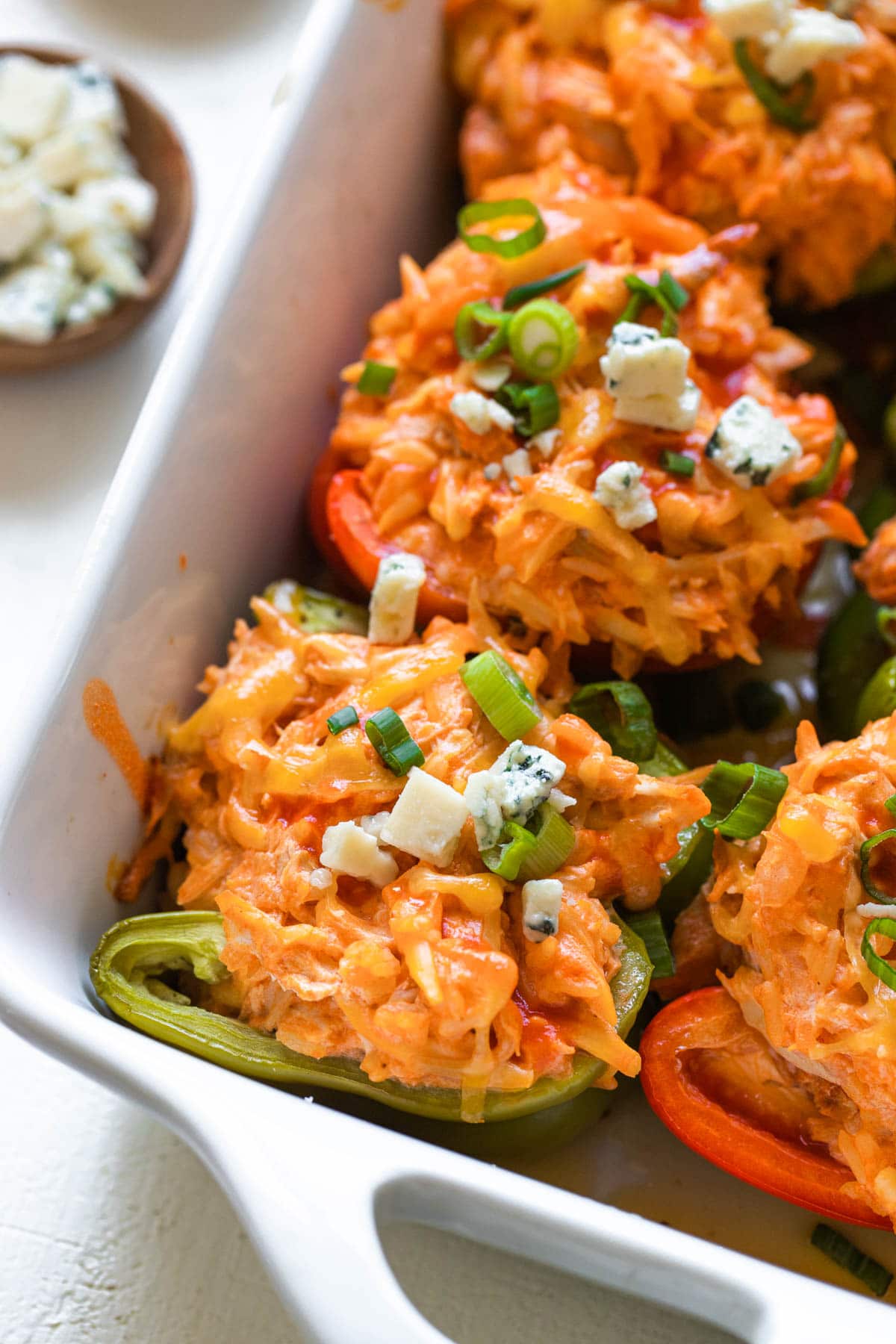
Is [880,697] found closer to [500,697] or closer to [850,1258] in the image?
[500,697]

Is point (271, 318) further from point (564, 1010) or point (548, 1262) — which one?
point (548, 1262)

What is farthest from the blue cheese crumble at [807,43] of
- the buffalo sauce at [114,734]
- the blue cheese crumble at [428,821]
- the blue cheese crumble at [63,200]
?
the buffalo sauce at [114,734]

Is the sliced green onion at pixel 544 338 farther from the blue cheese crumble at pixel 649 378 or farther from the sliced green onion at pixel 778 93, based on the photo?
the sliced green onion at pixel 778 93

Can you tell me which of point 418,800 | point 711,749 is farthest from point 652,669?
point 418,800

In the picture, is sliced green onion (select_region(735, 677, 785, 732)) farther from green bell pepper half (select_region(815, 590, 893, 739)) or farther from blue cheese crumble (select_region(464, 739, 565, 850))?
blue cheese crumble (select_region(464, 739, 565, 850))

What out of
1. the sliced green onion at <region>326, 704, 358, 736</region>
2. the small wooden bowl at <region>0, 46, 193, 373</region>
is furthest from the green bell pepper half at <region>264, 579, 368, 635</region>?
the small wooden bowl at <region>0, 46, 193, 373</region>

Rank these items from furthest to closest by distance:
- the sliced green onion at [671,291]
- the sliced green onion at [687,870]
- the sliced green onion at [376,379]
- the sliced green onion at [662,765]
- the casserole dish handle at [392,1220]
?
the sliced green onion at [376,379] → the sliced green onion at [671,291] → the sliced green onion at [662,765] → the sliced green onion at [687,870] → the casserole dish handle at [392,1220]
